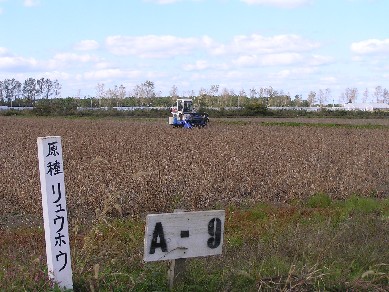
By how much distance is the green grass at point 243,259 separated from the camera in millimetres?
5465

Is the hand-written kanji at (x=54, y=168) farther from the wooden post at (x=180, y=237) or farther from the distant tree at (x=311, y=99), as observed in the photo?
the distant tree at (x=311, y=99)

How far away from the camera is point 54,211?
5.10 meters

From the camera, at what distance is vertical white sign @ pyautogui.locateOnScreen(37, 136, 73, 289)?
507 centimetres

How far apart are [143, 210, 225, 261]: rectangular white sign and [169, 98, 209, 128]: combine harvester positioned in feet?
103

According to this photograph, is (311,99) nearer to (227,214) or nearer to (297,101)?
(297,101)

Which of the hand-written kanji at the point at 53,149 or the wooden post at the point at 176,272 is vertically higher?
the hand-written kanji at the point at 53,149

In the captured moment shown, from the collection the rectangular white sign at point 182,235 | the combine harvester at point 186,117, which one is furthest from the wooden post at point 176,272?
the combine harvester at point 186,117

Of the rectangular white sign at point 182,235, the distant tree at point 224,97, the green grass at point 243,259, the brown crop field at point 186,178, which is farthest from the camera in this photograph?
the distant tree at point 224,97

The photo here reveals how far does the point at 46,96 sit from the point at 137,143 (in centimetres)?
9271

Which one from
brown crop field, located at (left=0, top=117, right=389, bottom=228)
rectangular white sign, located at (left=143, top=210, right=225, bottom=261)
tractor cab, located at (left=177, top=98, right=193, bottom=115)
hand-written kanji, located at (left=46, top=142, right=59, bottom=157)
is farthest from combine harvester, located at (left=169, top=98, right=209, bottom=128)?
hand-written kanji, located at (left=46, top=142, right=59, bottom=157)

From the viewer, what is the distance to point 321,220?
9273 millimetres

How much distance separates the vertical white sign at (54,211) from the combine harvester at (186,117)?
31.9 meters

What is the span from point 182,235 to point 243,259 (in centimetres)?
137

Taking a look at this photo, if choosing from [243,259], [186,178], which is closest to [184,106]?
[186,178]
